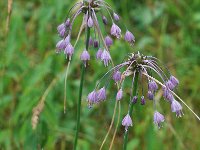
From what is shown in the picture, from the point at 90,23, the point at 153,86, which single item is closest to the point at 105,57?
the point at 90,23

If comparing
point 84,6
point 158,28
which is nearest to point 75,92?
point 158,28

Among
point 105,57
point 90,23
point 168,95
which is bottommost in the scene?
point 168,95

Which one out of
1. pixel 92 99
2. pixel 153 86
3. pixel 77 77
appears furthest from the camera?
pixel 77 77

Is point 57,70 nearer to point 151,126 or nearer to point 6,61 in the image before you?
point 6,61

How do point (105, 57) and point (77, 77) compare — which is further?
point (77, 77)

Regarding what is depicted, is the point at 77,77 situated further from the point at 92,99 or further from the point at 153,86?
the point at 153,86

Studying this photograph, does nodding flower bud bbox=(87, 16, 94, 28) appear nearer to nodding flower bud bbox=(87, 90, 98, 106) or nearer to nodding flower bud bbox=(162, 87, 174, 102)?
nodding flower bud bbox=(87, 90, 98, 106)

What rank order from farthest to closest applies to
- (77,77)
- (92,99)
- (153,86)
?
(77,77) < (92,99) < (153,86)

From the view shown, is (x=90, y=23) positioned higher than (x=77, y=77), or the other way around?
(x=77, y=77)
